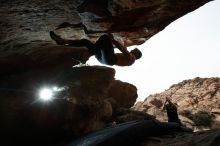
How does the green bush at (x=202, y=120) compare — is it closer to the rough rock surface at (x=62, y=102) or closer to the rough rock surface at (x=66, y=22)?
the rough rock surface at (x=62, y=102)

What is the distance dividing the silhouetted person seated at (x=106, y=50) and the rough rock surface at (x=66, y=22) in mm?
223

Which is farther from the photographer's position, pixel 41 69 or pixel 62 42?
pixel 41 69

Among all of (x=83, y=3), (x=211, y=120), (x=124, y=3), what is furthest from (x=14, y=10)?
(x=211, y=120)

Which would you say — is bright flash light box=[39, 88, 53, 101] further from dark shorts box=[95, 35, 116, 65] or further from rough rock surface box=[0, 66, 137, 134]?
dark shorts box=[95, 35, 116, 65]

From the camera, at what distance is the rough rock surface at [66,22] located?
5.00 m

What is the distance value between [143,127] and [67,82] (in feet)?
12.6

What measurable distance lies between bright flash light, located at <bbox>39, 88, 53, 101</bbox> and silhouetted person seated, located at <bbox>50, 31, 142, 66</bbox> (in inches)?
61.7

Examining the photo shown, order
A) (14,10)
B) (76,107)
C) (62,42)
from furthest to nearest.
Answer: (62,42) < (76,107) < (14,10)

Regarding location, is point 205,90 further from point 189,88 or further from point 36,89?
point 36,89

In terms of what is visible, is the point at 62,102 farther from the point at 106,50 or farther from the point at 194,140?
the point at 194,140

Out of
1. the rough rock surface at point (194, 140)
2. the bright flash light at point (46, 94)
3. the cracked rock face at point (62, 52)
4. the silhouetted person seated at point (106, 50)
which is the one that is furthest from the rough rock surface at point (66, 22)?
the rough rock surface at point (194, 140)

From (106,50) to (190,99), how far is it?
22362 millimetres

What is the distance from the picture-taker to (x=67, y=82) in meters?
8.25

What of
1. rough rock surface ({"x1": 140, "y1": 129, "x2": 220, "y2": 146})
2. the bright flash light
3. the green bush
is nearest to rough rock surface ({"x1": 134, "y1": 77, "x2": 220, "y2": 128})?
the green bush
